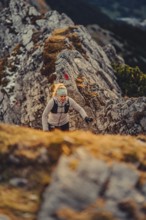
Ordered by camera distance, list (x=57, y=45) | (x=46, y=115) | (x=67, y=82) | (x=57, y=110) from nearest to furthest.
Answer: (x=46, y=115), (x=57, y=110), (x=67, y=82), (x=57, y=45)

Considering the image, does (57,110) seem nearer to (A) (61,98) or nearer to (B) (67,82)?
(A) (61,98)

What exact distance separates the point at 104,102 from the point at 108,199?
924 inches

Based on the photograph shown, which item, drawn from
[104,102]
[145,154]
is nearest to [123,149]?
[145,154]

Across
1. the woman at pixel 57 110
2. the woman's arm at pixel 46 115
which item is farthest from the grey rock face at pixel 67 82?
the woman's arm at pixel 46 115

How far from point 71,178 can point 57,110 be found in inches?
348

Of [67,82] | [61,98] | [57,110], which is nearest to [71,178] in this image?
[61,98]

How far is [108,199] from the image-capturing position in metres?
9.92

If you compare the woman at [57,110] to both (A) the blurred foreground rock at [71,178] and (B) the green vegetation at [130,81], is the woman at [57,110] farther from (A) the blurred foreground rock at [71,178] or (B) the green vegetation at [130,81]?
(B) the green vegetation at [130,81]

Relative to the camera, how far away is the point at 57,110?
61.6ft

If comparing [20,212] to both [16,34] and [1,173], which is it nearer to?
[1,173]

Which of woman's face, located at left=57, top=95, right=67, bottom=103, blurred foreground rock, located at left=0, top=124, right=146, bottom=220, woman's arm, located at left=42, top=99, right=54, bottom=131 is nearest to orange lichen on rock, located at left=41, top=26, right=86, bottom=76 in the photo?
woman's arm, located at left=42, top=99, right=54, bottom=131

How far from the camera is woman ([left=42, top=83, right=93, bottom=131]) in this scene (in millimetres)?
18312

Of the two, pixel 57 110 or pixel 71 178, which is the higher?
pixel 57 110

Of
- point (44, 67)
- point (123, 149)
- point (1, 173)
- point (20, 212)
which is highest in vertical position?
point (44, 67)
